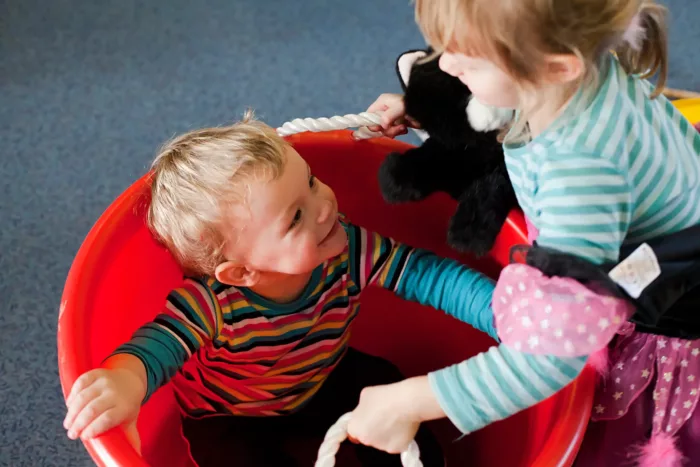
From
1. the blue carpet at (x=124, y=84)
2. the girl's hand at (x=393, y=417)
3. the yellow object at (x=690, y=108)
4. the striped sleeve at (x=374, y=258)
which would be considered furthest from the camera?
the blue carpet at (x=124, y=84)

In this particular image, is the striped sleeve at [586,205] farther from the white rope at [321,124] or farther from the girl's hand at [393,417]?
the white rope at [321,124]

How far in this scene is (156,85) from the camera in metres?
1.36

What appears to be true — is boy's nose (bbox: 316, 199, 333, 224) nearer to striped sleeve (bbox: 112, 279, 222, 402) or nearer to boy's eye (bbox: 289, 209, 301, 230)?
boy's eye (bbox: 289, 209, 301, 230)

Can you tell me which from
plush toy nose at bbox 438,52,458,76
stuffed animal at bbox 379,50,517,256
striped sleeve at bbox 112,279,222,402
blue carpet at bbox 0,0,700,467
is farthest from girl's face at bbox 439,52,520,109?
Result: blue carpet at bbox 0,0,700,467

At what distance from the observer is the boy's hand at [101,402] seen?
1.85ft

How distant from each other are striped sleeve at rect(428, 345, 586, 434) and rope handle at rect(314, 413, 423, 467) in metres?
0.04

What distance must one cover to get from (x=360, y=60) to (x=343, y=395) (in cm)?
77

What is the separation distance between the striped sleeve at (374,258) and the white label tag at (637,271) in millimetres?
284

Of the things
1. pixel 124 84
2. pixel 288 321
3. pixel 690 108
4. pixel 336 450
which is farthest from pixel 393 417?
pixel 124 84

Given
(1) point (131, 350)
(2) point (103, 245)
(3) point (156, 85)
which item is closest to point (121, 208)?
(2) point (103, 245)

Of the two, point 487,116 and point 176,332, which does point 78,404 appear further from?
point 487,116

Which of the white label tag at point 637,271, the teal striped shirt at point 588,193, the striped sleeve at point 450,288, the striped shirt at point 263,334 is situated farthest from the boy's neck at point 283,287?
the white label tag at point 637,271

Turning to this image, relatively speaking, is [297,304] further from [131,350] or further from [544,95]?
[544,95]

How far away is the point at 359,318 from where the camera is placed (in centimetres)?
96
